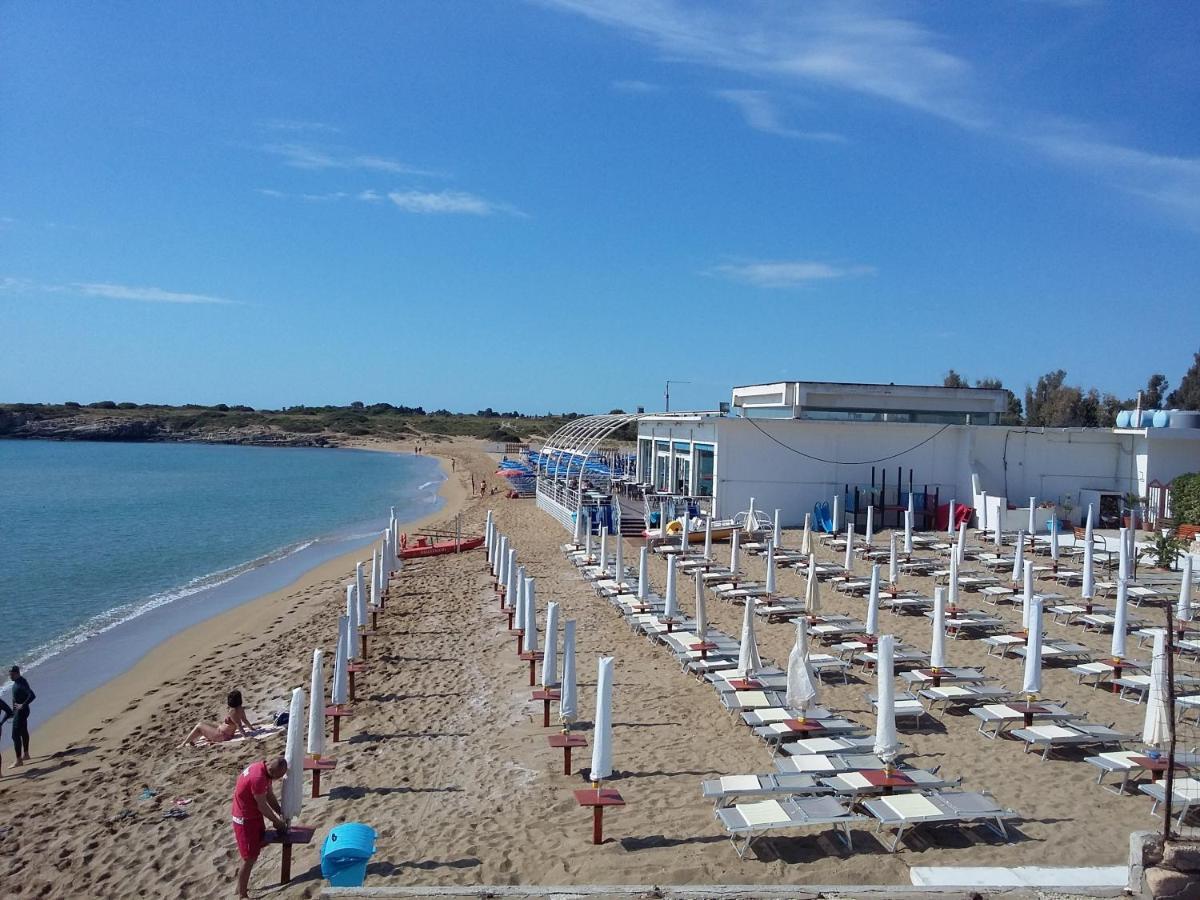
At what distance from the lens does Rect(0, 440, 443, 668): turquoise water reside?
21.0m

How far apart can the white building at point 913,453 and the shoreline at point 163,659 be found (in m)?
11.5

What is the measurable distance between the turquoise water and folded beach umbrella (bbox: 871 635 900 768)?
15.6 metres

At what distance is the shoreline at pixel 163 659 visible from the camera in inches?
485

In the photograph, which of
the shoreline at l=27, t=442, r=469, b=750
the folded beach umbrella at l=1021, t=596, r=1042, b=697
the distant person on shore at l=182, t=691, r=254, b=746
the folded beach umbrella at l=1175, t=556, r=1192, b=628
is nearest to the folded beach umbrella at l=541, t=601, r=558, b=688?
the distant person on shore at l=182, t=691, r=254, b=746

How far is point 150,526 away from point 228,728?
2998cm

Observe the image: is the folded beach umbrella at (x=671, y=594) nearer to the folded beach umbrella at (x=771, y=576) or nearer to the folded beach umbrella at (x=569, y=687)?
the folded beach umbrella at (x=771, y=576)

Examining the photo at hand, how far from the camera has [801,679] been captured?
8.29 meters

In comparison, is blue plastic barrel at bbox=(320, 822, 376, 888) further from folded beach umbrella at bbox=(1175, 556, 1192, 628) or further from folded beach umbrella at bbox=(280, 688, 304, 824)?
folded beach umbrella at bbox=(1175, 556, 1192, 628)

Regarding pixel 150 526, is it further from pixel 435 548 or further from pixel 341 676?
pixel 341 676

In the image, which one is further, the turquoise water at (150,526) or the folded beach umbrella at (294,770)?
the turquoise water at (150,526)

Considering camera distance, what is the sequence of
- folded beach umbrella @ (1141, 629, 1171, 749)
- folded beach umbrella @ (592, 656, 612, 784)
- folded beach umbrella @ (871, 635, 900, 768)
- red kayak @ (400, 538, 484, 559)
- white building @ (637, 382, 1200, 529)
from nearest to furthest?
folded beach umbrella @ (592, 656, 612, 784) < folded beach umbrella @ (871, 635, 900, 768) < folded beach umbrella @ (1141, 629, 1171, 749) < red kayak @ (400, 538, 484, 559) < white building @ (637, 382, 1200, 529)

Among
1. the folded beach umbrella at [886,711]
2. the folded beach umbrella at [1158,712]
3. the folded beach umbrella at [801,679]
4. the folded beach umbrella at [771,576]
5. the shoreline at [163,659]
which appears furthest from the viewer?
the folded beach umbrella at [771,576]

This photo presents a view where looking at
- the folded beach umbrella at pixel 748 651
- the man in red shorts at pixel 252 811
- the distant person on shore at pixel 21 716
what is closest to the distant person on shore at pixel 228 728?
the distant person on shore at pixel 21 716

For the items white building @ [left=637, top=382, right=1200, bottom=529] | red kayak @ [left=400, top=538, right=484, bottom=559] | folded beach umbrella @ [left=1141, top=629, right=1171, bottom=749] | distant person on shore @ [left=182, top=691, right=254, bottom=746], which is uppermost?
white building @ [left=637, top=382, right=1200, bottom=529]
